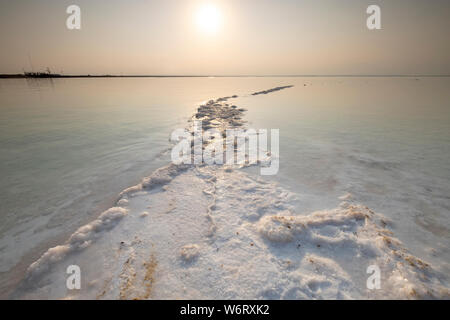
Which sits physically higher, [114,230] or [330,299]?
[114,230]

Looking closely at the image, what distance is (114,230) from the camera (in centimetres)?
369

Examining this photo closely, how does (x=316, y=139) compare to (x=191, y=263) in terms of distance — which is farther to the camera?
(x=316, y=139)

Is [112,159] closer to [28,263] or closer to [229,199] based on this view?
[28,263]

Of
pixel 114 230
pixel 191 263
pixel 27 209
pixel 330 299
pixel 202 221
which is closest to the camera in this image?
pixel 330 299

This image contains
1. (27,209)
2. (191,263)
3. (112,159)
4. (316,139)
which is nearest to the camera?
(191,263)

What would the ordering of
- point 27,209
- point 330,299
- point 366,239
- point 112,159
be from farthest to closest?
1. point 112,159
2. point 27,209
3. point 366,239
4. point 330,299

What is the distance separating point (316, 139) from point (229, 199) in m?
7.11

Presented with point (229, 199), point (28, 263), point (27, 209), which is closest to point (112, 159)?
point (27, 209)

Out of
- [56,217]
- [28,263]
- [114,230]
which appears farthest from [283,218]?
[56,217]

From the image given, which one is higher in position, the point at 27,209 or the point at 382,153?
the point at 382,153

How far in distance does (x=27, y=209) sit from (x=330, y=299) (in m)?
6.15
